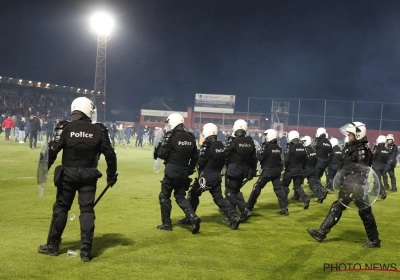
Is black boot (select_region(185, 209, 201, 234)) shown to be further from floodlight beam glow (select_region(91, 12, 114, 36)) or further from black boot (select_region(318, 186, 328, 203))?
floodlight beam glow (select_region(91, 12, 114, 36))

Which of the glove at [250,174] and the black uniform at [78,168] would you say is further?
the glove at [250,174]

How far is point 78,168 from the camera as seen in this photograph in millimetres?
6184

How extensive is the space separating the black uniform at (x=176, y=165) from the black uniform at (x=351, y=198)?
2.15 meters

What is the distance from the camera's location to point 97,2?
49.4 m

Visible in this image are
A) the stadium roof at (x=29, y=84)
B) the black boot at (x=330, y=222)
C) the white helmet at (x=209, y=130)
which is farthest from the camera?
the stadium roof at (x=29, y=84)

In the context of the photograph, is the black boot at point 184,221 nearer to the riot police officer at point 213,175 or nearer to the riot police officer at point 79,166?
the riot police officer at point 213,175

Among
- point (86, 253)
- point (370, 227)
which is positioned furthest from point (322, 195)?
point (86, 253)

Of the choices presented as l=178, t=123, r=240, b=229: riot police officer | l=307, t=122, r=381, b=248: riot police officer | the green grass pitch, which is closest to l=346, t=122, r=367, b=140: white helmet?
l=307, t=122, r=381, b=248: riot police officer

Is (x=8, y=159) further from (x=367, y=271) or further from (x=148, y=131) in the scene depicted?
(x=148, y=131)

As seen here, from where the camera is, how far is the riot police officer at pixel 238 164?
382 inches

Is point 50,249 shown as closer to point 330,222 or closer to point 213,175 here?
point 213,175

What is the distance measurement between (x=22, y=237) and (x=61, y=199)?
4.72ft

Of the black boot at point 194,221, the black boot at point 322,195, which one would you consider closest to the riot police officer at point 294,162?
the black boot at point 322,195

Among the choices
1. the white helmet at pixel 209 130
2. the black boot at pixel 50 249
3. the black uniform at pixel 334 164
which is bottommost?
the black boot at pixel 50 249
